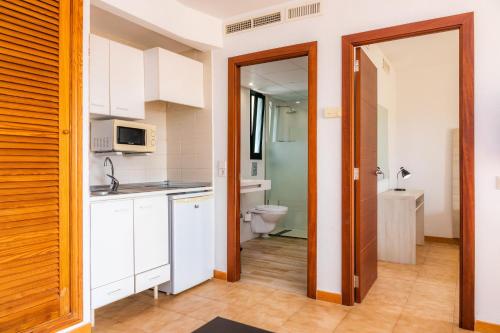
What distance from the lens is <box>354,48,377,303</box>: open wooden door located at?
2.86 meters

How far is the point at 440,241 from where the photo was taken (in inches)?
200

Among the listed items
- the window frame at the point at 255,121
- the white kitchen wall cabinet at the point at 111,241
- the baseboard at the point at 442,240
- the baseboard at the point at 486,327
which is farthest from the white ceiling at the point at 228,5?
the baseboard at the point at 442,240

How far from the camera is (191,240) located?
127 inches

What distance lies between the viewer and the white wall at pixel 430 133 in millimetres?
5066

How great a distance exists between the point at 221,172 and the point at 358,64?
64.8 inches

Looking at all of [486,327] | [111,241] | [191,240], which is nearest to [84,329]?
[111,241]

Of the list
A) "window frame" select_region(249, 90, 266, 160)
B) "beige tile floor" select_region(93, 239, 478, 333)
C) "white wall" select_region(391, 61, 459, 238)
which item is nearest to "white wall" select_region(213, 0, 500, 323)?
"beige tile floor" select_region(93, 239, 478, 333)

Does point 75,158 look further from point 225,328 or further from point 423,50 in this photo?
point 423,50

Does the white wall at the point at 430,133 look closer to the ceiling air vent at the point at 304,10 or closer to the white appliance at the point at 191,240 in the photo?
the ceiling air vent at the point at 304,10

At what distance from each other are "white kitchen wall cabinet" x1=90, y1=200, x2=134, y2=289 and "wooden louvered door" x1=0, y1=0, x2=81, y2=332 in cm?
24

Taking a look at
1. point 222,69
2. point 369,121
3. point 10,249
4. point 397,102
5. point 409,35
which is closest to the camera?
point 10,249

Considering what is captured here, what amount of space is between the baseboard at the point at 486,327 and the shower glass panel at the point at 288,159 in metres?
3.58

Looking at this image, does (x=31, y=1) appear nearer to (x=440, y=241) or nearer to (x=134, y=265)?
(x=134, y=265)

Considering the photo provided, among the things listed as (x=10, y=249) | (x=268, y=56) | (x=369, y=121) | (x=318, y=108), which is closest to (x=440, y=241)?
(x=369, y=121)
